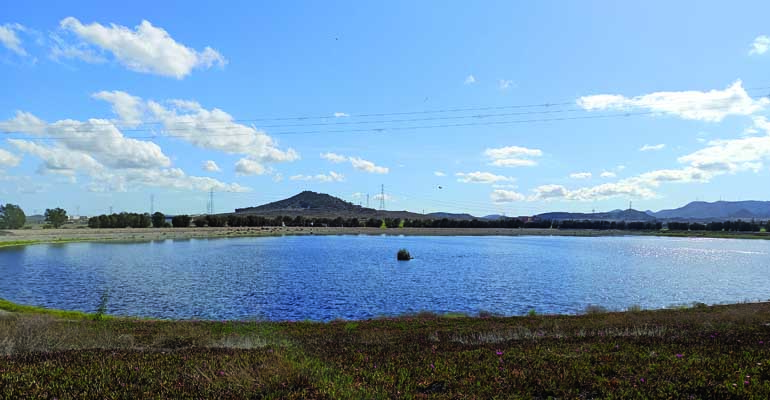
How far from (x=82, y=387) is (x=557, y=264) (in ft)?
261

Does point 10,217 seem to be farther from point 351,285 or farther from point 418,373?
point 418,373

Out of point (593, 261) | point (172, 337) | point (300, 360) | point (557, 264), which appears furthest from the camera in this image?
point (593, 261)

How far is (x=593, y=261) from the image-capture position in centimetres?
8750

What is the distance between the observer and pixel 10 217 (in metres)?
183

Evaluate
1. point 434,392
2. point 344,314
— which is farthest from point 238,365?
point 344,314

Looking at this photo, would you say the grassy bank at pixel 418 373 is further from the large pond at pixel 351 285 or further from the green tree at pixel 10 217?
the green tree at pixel 10 217

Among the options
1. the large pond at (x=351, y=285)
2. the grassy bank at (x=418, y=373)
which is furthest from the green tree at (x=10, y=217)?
the grassy bank at (x=418, y=373)

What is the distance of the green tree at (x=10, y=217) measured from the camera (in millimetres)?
182000

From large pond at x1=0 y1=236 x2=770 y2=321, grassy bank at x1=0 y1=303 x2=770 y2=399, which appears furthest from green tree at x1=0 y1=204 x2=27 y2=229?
grassy bank at x1=0 y1=303 x2=770 y2=399

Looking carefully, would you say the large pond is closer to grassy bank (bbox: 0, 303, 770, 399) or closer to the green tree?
grassy bank (bbox: 0, 303, 770, 399)

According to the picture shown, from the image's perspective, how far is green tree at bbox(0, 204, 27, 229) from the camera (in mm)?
182000

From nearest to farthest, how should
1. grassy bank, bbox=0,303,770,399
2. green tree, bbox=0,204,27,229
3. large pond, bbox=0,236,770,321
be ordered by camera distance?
grassy bank, bbox=0,303,770,399 < large pond, bbox=0,236,770,321 < green tree, bbox=0,204,27,229

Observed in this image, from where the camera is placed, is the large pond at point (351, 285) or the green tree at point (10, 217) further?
the green tree at point (10, 217)

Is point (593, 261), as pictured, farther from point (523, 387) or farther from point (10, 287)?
point (523, 387)
